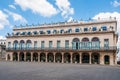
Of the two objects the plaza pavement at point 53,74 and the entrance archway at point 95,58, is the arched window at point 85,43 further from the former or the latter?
the plaza pavement at point 53,74

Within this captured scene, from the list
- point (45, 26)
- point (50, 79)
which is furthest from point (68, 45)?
point (50, 79)

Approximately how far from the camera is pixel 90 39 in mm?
53938

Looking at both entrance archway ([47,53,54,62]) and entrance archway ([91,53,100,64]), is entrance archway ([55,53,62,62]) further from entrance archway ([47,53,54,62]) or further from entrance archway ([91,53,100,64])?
entrance archway ([91,53,100,64])

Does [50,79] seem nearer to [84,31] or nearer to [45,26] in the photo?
[84,31]

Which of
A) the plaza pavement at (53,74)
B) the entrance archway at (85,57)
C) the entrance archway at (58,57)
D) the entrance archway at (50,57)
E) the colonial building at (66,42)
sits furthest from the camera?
the entrance archway at (50,57)

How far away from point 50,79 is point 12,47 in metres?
54.6

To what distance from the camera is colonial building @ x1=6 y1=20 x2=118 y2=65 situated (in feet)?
170

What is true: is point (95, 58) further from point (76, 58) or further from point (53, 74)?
point (53, 74)

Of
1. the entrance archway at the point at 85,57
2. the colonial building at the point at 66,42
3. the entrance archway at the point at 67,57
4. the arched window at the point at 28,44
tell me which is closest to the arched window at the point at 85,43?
the colonial building at the point at 66,42

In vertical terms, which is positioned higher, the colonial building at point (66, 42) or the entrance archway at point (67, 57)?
the colonial building at point (66, 42)

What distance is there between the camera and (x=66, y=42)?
190 ft

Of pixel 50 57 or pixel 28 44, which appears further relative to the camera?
pixel 28 44

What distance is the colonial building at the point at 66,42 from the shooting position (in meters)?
51.8

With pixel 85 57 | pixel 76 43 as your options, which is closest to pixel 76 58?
pixel 85 57
